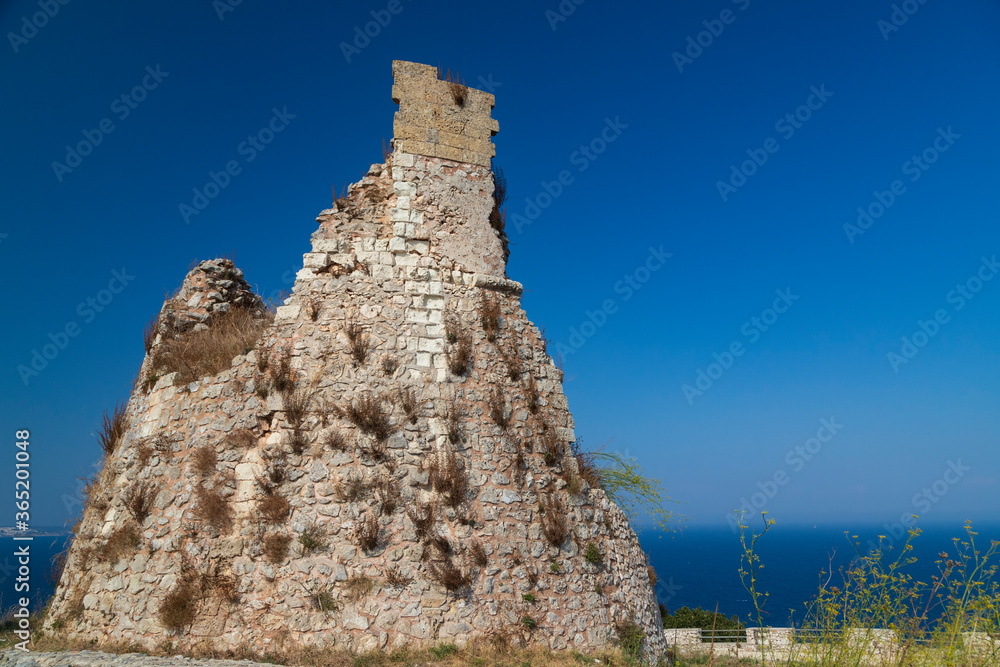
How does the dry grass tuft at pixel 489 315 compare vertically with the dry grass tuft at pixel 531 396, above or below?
above

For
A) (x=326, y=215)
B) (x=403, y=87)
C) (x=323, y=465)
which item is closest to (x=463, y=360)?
(x=323, y=465)

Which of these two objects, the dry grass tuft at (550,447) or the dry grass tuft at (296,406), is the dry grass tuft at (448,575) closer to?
the dry grass tuft at (550,447)

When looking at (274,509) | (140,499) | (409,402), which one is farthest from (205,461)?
(409,402)

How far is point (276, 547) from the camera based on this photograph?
8.00 meters

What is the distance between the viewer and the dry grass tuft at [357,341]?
934cm

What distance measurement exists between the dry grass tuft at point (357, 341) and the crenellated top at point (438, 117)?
3.34 m

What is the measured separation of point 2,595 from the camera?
421 inches

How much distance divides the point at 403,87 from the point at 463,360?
506 cm

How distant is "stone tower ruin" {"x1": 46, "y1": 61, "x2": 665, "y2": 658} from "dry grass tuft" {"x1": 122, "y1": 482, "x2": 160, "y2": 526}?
3 centimetres

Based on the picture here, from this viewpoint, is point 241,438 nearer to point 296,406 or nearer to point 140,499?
point 296,406

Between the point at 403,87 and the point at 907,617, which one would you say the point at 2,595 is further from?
the point at 907,617

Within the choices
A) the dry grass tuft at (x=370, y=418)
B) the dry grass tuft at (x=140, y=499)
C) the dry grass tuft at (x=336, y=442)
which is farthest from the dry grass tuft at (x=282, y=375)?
the dry grass tuft at (x=140, y=499)

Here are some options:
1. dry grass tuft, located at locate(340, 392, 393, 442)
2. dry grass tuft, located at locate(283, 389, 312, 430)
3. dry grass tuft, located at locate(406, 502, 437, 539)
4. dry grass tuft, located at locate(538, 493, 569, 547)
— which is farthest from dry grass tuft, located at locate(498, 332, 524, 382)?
dry grass tuft, located at locate(283, 389, 312, 430)

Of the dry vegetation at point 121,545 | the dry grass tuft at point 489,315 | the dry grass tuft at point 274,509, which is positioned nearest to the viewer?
the dry grass tuft at point 274,509
